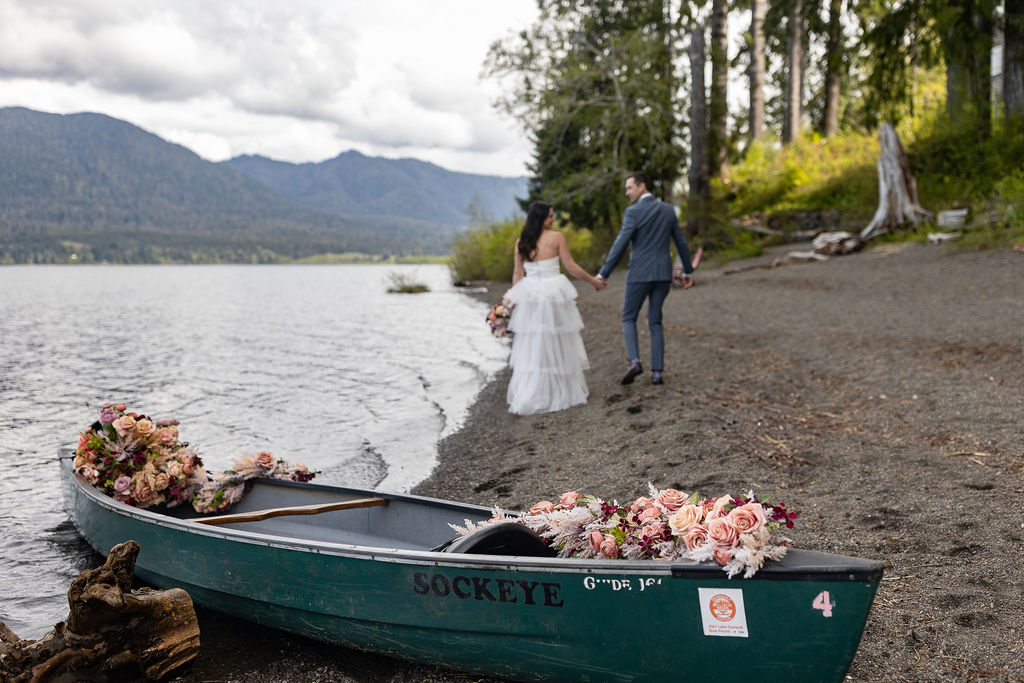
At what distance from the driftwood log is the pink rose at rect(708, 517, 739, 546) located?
2.96m

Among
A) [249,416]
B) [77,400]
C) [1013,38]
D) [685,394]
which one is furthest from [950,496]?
[1013,38]

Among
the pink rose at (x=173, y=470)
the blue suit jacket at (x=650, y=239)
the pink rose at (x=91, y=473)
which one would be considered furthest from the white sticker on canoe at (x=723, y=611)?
the blue suit jacket at (x=650, y=239)

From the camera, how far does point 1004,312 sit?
1187cm

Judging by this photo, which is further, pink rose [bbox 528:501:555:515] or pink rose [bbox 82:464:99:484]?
Result: pink rose [bbox 82:464:99:484]

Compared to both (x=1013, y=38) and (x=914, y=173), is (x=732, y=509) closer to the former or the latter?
(x=1013, y=38)

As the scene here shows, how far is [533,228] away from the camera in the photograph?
923 centimetres

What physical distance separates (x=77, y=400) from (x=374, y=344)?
30.1 feet

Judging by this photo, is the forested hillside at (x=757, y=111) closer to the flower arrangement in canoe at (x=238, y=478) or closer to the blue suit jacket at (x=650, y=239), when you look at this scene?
the blue suit jacket at (x=650, y=239)

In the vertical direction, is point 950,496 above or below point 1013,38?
below

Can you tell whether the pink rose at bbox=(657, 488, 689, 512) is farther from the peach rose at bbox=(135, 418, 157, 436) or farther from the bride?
the bride

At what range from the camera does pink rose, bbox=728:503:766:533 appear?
10.1 feet

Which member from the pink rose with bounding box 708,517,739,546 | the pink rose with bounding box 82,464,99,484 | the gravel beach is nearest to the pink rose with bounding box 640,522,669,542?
the pink rose with bounding box 708,517,739,546

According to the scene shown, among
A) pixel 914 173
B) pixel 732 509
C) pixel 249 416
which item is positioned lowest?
pixel 249 416

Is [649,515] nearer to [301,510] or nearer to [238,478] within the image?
[301,510]
